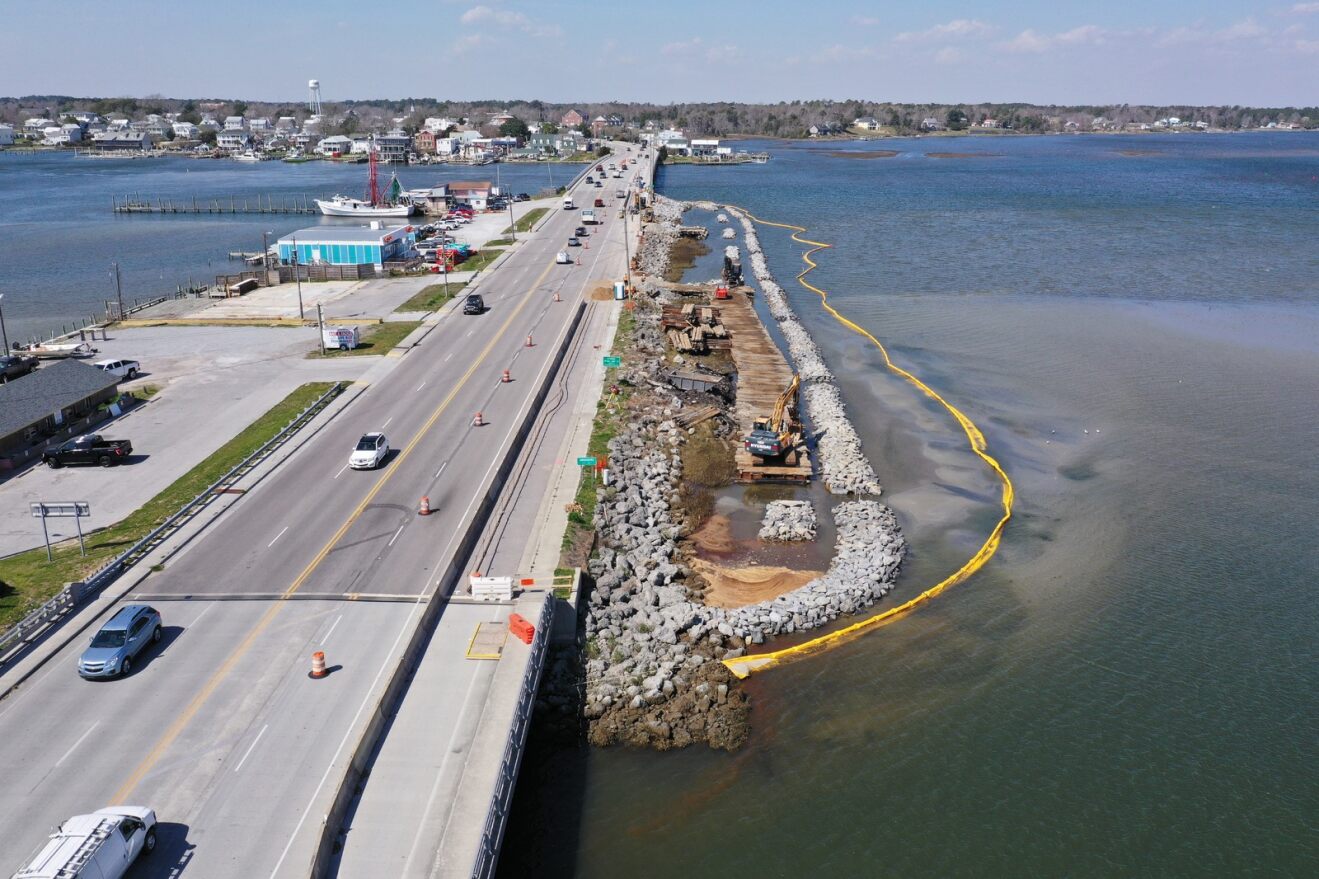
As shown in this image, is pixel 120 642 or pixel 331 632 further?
pixel 331 632

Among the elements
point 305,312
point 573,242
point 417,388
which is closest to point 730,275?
point 573,242

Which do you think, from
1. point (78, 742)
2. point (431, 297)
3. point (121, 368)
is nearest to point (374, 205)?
point (431, 297)

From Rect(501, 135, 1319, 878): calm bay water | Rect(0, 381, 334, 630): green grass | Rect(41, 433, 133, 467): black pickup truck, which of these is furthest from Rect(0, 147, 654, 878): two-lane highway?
Rect(41, 433, 133, 467): black pickup truck

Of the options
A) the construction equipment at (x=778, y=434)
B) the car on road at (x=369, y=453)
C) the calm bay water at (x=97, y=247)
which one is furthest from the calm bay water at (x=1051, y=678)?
the calm bay water at (x=97, y=247)

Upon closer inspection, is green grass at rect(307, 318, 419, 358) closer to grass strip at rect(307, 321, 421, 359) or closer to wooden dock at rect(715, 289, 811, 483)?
grass strip at rect(307, 321, 421, 359)

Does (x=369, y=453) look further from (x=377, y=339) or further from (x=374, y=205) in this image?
(x=374, y=205)

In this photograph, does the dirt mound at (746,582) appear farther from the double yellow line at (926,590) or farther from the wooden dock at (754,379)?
the wooden dock at (754,379)
